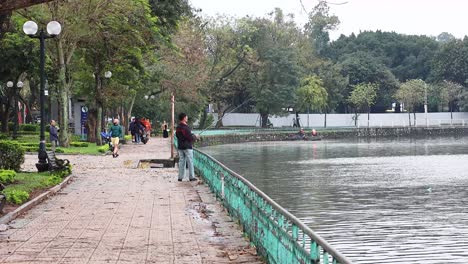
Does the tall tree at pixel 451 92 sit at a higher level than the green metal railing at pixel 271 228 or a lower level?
higher

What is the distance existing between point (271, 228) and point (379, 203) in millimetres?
13344

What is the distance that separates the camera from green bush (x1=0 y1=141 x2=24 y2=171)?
20.7m

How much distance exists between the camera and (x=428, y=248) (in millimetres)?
13836

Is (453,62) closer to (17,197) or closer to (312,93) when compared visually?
(312,93)

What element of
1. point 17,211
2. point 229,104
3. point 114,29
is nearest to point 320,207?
point 17,211

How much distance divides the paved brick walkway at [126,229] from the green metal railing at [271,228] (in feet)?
1.09

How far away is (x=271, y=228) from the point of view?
336 inches

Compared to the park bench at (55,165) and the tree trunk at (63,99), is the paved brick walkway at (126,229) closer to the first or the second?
the park bench at (55,165)

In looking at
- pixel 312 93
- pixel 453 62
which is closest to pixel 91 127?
pixel 312 93

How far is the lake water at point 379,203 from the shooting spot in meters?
13.9

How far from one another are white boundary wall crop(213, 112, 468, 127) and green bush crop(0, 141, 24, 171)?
71663 mm

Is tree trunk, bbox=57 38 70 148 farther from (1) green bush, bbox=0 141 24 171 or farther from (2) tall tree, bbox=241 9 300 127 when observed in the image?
(2) tall tree, bbox=241 9 300 127

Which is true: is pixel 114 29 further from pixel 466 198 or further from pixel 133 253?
pixel 133 253

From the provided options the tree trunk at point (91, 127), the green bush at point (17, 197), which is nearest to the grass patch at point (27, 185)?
the green bush at point (17, 197)
